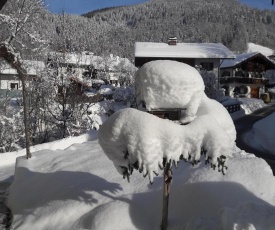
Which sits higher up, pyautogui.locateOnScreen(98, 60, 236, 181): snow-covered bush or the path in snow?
pyautogui.locateOnScreen(98, 60, 236, 181): snow-covered bush

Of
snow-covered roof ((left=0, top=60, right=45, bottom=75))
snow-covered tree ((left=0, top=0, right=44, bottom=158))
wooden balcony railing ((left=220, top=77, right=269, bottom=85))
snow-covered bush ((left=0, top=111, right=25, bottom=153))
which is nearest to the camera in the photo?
snow-covered bush ((left=0, top=111, right=25, bottom=153))

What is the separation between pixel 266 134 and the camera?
782 inches

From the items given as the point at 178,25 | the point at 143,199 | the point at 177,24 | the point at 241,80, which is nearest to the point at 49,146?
the point at 143,199

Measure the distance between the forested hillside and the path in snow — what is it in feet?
216

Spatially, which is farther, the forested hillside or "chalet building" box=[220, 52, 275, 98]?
the forested hillside

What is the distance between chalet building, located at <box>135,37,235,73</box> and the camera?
115ft

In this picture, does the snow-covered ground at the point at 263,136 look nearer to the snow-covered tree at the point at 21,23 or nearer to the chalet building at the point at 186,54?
the chalet building at the point at 186,54

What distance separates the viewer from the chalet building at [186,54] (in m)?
35.2

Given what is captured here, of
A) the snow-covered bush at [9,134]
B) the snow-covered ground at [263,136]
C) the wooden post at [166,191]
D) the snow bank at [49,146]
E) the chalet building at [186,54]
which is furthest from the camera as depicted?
the chalet building at [186,54]

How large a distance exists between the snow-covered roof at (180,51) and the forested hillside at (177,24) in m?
56.2

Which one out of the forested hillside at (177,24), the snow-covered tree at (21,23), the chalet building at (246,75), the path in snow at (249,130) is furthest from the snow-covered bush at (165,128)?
the forested hillside at (177,24)

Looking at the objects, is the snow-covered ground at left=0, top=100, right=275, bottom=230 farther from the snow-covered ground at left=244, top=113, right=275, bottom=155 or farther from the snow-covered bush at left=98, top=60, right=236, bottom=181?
the snow-covered ground at left=244, top=113, right=275, bottom=155

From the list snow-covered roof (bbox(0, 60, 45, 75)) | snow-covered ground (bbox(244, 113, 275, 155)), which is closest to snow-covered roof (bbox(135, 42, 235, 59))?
snow-covered roof (bbox(0, 60, 45, 75))

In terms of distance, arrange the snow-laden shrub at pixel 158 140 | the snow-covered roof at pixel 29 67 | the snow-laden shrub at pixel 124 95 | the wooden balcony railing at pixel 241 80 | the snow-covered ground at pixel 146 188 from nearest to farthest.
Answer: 1. the snow-laden shrub at pixel 158 140
2. the snow-covered ground at pixel 146 188
3. the snow-covered roof at pixel 29 67
4. the snow-laden shrub at pixel 124 95
5. the wooden balcony railing at pixel 241 80
